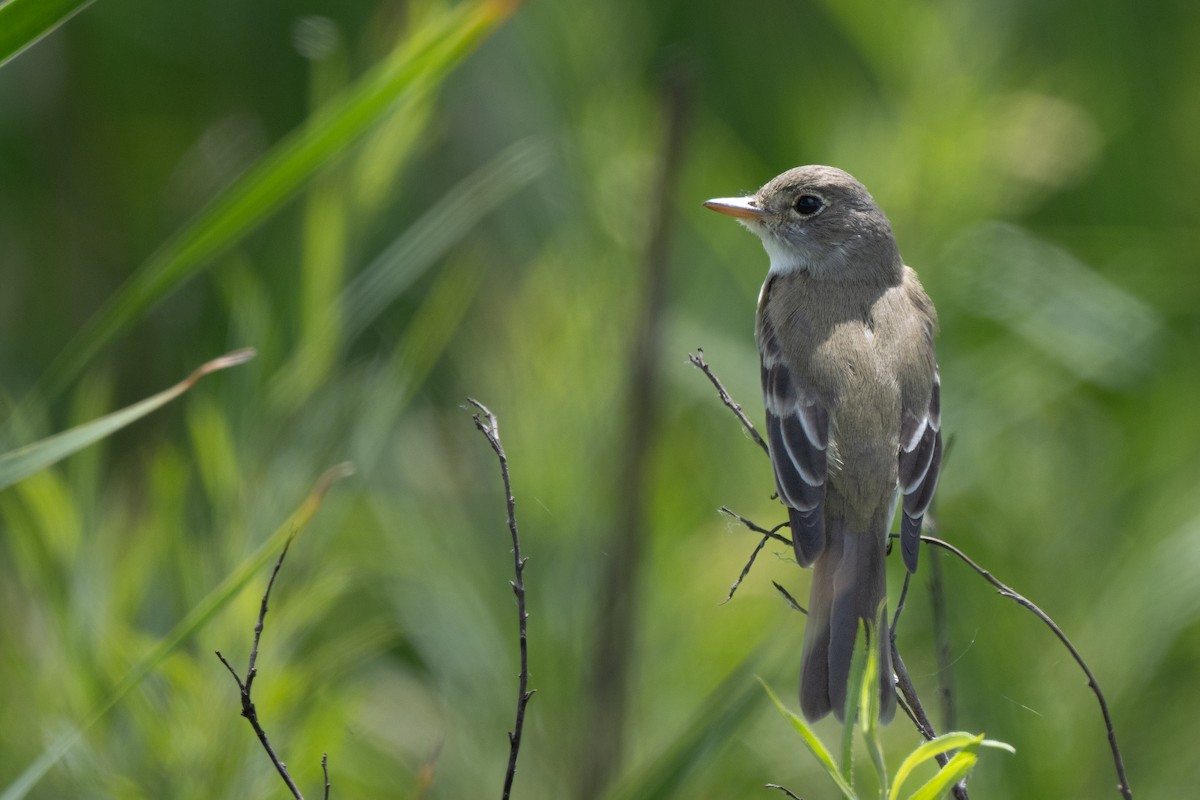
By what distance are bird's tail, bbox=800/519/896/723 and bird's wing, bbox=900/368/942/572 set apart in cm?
7

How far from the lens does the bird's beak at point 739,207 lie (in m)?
2.89

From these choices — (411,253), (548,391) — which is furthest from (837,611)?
(411,253)

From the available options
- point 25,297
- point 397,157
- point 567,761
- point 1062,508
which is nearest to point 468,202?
point 397,157

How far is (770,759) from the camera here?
123 inches

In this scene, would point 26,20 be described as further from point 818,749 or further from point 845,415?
point 845,415

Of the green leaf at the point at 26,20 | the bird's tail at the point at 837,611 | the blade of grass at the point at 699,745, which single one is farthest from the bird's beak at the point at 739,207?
the green leaf at the point at 26,20

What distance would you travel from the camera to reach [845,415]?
8.79 feet

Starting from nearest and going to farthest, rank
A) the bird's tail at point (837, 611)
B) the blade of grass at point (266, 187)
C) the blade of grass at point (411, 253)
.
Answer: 1. the blade of grass at point (266, 187)
2. the blade of grass at point (411, 253)
3. the bird's tail at point (837, 611)

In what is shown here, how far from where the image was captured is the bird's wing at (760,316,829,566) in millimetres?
2557

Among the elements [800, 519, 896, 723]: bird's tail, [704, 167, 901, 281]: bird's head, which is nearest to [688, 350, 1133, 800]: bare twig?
[800, 519, 896, 723]: bird's tail

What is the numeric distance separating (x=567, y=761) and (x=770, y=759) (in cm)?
49

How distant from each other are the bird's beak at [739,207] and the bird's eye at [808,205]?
0.09m

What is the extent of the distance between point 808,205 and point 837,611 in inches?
36.8

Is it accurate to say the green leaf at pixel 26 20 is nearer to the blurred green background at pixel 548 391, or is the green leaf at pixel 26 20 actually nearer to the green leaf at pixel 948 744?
the blurred green background at pixel 548 391
